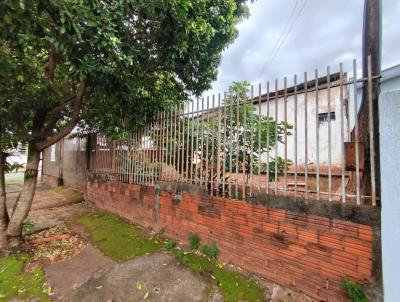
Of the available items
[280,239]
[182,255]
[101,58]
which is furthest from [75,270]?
[101,58]

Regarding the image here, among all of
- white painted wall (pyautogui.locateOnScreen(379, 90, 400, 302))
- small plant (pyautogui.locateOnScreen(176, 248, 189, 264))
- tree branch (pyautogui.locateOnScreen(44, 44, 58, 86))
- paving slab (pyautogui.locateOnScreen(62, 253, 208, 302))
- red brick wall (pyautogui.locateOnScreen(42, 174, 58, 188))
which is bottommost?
paving slab (pyautogui.locateOnScreen(62, 253, 208, 302))

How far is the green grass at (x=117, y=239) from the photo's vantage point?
4094 millimetres

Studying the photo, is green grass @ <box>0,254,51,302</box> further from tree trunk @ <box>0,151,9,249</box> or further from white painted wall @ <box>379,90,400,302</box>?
white painted wall @ <box>379,90,400,302</box>

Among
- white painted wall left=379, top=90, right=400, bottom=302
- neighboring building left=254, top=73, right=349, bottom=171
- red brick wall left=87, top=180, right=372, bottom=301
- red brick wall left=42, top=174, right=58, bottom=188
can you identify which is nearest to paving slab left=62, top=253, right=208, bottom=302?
red brick wall left=87, top=180, right=372, bottom=301

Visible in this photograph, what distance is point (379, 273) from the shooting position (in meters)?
2.23

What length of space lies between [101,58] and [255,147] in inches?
101

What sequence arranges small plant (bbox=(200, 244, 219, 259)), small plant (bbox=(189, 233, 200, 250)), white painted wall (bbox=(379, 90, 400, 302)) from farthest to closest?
small plant (bbox=(189, 233, 200, 250))
small plant (bbox=(200, 244, 219, 259))
white painted wall (bbox=(379, 90, 400, 302))

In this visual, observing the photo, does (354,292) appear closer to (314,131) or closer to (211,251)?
(211,251)

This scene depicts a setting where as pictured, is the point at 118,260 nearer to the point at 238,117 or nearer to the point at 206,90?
the point at 238,117

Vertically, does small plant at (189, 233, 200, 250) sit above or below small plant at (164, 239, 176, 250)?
above

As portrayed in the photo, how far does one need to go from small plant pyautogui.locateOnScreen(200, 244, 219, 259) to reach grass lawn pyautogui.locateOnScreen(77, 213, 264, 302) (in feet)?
0.24

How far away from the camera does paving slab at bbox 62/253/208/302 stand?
2941mm

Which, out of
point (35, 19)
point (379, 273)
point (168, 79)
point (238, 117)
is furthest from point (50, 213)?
point (379, 273)

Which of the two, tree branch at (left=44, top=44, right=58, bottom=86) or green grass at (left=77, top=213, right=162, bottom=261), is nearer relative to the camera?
green grass at (left=77, top=213, right=162, bottom=261)
